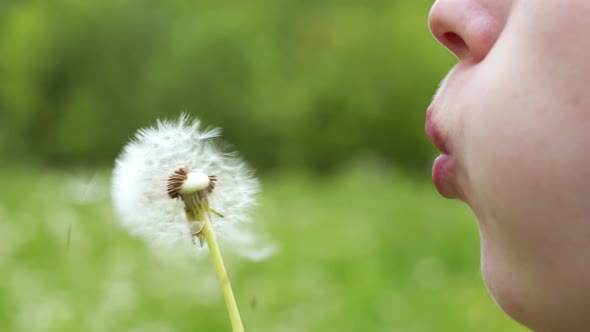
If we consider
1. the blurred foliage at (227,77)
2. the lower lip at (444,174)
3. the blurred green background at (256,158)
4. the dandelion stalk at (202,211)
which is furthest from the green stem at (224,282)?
the blurred foliage at (227,77)

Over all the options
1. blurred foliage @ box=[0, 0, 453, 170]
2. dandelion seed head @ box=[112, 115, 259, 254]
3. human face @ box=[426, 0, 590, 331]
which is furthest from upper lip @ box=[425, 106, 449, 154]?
blurred foliage @ box=[0, 0, 453, 170]

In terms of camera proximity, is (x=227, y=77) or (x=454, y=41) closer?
(x=454, y=41)

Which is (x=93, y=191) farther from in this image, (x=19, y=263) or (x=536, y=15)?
(x=19, y=263)

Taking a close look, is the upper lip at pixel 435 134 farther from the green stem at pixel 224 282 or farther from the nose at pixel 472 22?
the green stem at pixel 224 282

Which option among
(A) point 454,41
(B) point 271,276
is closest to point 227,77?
(B) point 271,276

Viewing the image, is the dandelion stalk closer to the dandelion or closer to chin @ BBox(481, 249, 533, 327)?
the dandelion

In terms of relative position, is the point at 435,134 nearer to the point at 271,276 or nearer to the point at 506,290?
the point at 506,290
